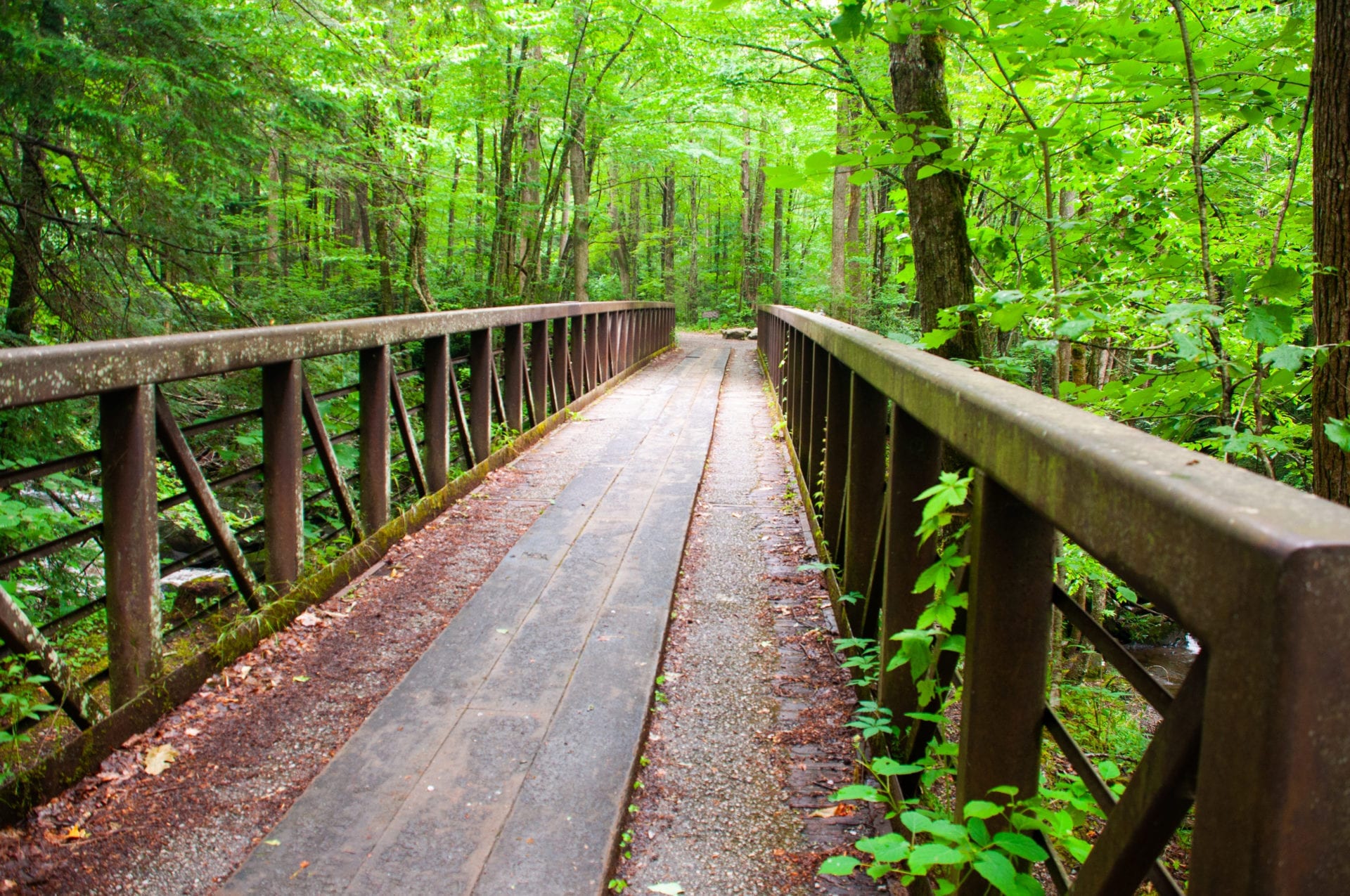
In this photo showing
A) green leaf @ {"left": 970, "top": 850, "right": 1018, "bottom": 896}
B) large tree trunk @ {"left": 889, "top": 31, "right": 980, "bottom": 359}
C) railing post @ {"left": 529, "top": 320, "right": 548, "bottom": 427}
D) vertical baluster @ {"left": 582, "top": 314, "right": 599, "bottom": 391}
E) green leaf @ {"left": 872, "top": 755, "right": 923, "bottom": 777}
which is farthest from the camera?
vertical baluster @ {"left": 582, "top": 314, "right": 599, "bottom": 391}

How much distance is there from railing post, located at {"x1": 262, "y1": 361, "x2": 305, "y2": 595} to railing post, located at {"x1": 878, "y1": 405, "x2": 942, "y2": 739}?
2358 mm

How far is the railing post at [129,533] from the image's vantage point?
8.38ft

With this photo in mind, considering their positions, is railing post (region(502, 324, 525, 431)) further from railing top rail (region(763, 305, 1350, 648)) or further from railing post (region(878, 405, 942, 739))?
railing top rail (region(763, 305, 1350, 648))

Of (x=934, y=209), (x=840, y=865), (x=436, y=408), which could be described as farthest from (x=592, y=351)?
(x=840, y=865)

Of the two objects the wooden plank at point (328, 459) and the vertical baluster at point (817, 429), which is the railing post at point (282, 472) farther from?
the vertical baluster at point (817, 429)

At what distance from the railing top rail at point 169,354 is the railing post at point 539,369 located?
2837 millimetres

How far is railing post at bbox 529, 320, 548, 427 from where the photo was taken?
24.8 ft

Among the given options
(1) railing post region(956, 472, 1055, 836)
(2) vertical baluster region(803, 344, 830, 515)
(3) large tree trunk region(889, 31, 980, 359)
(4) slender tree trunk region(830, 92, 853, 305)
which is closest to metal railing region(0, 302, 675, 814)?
(2) vertical baluster region(803, 344, 830, 515)

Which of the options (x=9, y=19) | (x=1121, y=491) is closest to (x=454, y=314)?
(x=9, y=19)

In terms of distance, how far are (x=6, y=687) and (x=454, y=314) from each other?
10.2 feet

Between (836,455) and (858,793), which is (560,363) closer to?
(836,455)

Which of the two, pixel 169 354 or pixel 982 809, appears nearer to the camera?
pixel 982 809

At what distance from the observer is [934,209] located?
12.5 feet

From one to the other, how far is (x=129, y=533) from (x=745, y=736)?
1922 mm
